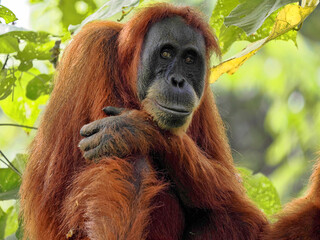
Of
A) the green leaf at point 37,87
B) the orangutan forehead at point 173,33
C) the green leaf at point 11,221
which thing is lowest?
the green leaf at point 11,221

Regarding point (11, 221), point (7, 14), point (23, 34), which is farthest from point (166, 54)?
point (11, 221)

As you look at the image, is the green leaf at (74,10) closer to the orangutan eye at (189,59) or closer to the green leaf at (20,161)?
the green leaf at (20,161)

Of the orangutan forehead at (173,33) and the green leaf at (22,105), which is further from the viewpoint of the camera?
the green leaf at (22,105)

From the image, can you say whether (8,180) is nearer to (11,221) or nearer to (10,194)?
(10,194)

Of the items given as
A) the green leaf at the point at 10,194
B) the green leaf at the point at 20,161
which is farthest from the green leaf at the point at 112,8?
the green leaf at the point at 10,194

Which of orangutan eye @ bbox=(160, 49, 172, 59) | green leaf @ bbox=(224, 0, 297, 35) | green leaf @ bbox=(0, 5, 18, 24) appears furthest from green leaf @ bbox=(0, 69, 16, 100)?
green leaf @ bbox=(224, 0, 297, 35)

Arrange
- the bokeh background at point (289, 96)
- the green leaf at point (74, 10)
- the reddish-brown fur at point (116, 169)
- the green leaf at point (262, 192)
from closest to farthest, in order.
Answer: the reddish-brown fur at point (116, 169) → the green leaf at point (262, 192) → the green leaf at point (74, 10) → the bokeh background at point (289, 96)

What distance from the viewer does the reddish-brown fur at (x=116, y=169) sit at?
3.34 m

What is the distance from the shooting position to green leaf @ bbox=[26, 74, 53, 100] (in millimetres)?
4836

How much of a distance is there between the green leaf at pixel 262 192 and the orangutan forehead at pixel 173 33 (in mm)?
1411

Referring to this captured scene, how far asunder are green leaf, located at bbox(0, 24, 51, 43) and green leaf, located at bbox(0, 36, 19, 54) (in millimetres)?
40

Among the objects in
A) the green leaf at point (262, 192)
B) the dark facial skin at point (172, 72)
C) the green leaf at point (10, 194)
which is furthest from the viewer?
the green leaf at point (262, 192)

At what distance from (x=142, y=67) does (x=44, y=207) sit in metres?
1.16

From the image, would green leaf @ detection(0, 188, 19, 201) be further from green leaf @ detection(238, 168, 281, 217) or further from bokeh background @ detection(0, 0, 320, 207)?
bokeh background @ detection(0, 0, 320, 207)
